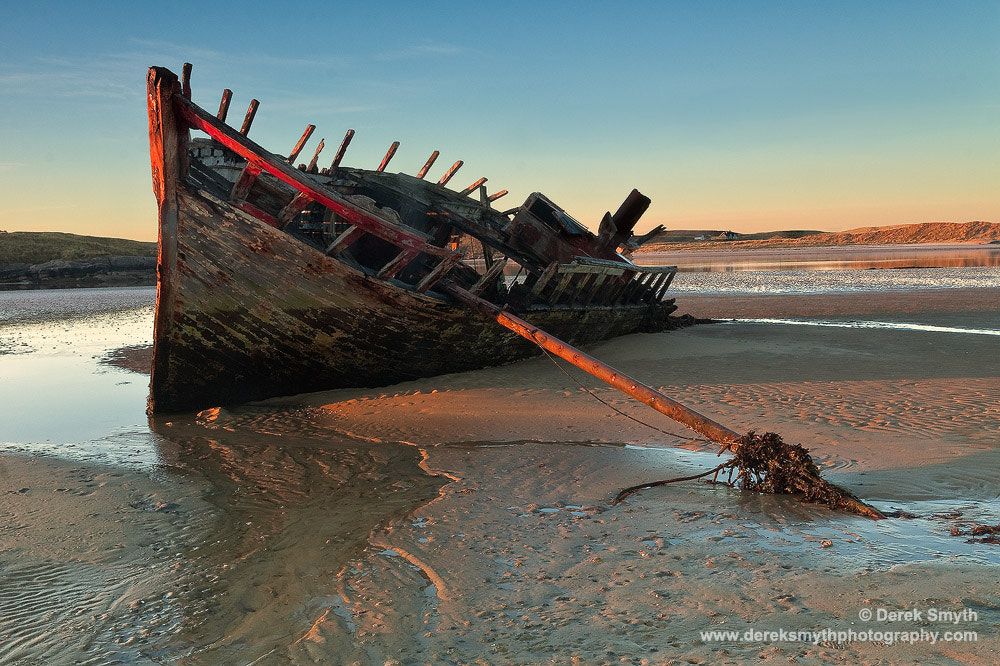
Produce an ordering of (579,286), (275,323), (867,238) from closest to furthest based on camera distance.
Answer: (275,323), (579,286), (867,238)

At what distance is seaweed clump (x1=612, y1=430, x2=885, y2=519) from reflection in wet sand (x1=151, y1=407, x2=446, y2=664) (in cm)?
177

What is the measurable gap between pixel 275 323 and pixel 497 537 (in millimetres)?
4309

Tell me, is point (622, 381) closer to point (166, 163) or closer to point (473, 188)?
point (166, 163)

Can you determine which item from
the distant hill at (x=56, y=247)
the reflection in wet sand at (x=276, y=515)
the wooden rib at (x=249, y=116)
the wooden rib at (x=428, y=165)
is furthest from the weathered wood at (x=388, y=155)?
the distant hill at (x=56, y=247)

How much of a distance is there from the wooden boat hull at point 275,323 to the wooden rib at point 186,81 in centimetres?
90

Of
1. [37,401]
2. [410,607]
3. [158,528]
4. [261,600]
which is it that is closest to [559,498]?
[410,607]

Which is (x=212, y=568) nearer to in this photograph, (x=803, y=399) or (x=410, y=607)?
(x=410, y=607)

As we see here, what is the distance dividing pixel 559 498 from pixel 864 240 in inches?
4018

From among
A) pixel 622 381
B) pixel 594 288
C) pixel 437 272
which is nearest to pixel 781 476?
pixel 622 381

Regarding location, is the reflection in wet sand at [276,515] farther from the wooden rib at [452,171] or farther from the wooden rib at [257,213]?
the wooden rib at [452,171]

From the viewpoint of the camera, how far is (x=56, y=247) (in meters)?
44.1

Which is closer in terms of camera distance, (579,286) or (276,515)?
(276,515)

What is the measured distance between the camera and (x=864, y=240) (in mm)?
94312

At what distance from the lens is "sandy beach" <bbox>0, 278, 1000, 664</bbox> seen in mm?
2957
